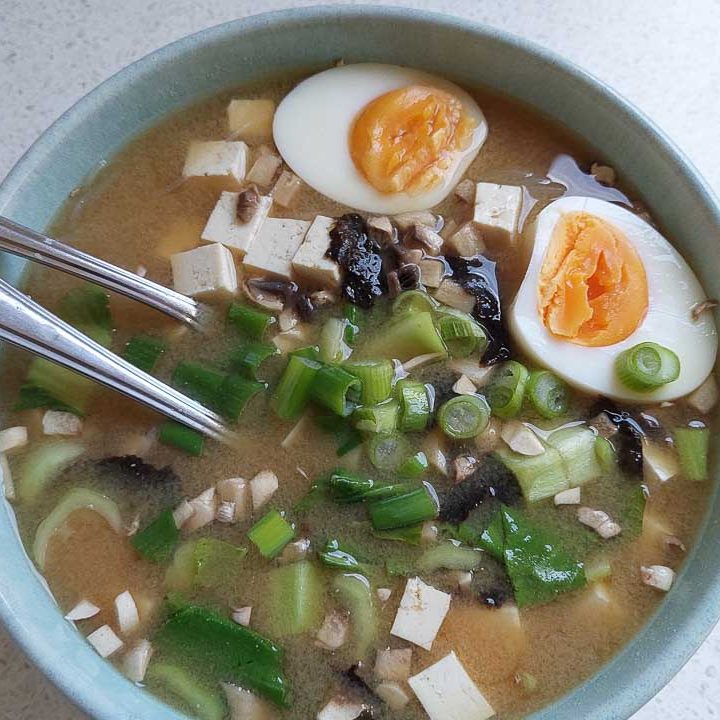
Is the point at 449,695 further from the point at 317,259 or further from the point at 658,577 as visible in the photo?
the point at 317,259

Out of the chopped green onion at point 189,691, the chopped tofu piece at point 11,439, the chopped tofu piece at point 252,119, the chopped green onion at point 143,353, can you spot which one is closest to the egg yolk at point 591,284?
the chopped tofu piece at point 252,119

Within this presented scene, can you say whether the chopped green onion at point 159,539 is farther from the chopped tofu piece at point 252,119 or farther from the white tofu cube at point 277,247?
the chopped tofu piece at point 252,119

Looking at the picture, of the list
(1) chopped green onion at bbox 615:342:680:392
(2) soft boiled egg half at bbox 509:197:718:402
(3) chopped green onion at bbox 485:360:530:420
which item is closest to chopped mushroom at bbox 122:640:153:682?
(3) chopped green onion at bbox 485:360:530:420

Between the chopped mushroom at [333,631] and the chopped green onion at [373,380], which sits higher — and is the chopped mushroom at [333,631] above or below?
below

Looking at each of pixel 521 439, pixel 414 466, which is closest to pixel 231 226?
pixel 414 466

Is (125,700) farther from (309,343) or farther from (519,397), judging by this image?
(519,397)
